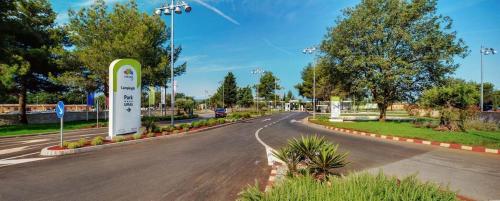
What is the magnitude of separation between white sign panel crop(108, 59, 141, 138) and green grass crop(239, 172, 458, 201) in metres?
12.9

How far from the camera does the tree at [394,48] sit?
2886 centimetres

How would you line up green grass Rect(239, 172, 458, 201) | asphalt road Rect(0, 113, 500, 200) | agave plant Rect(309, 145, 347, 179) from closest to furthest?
green grass Rect(239, 172, 458, 201) < asphalt road Rect(0, 113, 500, 200) < agave plant Rect(309, 145, 347, 179)

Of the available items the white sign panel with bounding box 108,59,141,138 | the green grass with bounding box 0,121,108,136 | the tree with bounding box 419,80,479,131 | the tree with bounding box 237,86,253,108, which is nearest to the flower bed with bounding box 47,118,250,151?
the white sign panel with bounding box 108,59,141,138

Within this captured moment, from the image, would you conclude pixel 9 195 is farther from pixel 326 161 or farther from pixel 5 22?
pixel 5 22

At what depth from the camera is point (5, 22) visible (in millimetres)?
25312

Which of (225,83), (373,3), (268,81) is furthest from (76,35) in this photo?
(268,81)

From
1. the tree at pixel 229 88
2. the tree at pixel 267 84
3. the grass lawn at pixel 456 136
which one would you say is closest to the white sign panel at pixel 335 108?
the grass lawn at pixel 456 136

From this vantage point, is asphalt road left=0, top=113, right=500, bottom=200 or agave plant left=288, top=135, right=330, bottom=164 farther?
agave plant left=288, top=135, right=330, bottom=164

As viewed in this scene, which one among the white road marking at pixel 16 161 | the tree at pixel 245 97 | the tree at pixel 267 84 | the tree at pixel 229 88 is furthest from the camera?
the tree at pixel 245 97

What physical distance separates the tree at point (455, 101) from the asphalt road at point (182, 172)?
402 inches

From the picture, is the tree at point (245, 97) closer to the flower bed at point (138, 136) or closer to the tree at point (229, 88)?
the tree at point (229, 88)

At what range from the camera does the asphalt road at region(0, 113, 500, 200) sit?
6.47 meters

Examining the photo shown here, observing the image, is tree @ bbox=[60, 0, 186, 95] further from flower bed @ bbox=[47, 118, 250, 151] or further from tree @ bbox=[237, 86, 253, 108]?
tree @ bbox=[237, 86, 253, 108]

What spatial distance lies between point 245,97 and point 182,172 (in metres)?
90.4
